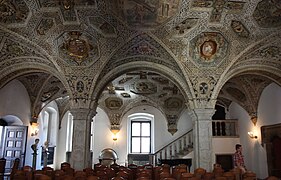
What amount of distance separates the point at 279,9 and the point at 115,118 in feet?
38.0

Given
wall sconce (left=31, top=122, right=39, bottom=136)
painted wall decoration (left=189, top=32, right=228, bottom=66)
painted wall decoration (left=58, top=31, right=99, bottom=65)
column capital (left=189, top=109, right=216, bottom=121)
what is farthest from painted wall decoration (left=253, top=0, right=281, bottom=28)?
wall sconce (left=31, top=122, right=39, bottom=136)

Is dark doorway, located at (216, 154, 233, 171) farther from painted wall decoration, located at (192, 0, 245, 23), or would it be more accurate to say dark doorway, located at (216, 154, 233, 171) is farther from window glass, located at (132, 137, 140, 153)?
painted wall decoration, located at (192, 0, 245, 23)

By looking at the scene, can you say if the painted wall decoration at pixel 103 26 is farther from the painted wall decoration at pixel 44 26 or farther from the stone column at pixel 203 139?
the stone column at pixel 203 139

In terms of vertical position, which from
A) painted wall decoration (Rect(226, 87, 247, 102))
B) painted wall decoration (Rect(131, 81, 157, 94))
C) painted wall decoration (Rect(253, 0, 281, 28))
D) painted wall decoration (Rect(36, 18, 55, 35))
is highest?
painted wall decoration (Rect(253, 0, 281, 28))

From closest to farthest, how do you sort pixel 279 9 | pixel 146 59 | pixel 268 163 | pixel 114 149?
pixel 279 9 → pixel 146 59 → pixel 268 163 → pixel 114 149

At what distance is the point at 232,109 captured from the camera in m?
15.2

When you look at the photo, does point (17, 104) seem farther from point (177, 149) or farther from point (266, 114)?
point (266, 114)

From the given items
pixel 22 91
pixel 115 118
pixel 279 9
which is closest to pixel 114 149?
pixel 115 118

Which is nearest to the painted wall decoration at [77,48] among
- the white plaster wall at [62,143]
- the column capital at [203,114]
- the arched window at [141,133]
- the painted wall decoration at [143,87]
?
the column capital at [203,114]

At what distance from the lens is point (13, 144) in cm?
1148

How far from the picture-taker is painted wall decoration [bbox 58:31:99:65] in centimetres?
920

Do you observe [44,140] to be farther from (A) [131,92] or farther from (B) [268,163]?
(B) [268,163]

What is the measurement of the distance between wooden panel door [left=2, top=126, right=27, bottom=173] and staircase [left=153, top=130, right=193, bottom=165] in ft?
23.4

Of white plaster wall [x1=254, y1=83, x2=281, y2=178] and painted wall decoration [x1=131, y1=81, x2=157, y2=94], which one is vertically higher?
painted wall decoration [x1=131, y1=81, x2=157, y2=94]
